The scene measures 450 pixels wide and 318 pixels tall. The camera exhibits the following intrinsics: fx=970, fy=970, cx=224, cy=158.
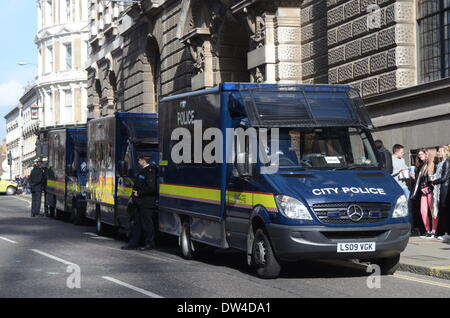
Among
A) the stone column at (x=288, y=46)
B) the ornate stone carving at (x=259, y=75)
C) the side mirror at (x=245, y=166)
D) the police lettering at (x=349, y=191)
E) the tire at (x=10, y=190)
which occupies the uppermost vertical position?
the stone column at (x=288, y=46)

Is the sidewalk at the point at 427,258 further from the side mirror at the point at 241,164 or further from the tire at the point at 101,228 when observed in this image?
the tire at the point at 101,228

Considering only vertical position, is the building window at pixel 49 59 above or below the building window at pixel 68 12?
below

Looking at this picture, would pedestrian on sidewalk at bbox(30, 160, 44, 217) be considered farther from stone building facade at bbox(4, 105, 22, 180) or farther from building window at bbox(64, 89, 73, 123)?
stone building facade at bbox(4, 105, 22, 180)

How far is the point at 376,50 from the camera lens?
21.3 m

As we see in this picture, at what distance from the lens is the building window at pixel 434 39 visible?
19.9m

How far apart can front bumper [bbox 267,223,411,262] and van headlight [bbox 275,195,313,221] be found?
0.45 ft

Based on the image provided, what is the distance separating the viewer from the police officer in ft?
59.7

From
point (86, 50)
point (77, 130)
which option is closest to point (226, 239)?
point (77, 130)

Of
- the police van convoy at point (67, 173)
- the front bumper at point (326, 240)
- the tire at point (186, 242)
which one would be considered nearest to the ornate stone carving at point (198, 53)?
the police van convoy at point (67, 173)

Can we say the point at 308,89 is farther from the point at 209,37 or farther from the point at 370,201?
the point at 209,37

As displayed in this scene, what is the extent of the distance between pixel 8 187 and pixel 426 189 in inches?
1867

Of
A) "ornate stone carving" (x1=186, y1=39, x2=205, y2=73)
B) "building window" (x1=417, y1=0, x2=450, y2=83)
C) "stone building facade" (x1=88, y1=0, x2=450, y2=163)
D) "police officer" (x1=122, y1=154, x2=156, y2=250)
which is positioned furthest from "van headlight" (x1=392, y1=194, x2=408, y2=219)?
"ornate stone carving" (x1=186, y1=39, x2=205, y2=73)

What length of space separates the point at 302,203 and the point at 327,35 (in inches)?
468

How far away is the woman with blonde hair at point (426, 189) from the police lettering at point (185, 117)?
476 cm
